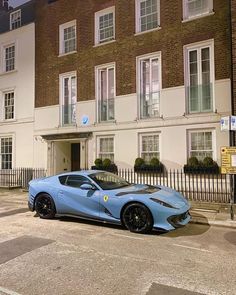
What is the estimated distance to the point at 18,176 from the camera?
18047mm

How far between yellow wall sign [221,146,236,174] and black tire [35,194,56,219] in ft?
16.2

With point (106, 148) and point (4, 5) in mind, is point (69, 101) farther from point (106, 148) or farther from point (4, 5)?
point (4, 5)

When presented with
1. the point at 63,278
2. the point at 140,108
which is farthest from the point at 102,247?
the point at 140,108

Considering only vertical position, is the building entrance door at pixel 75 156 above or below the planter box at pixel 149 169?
above

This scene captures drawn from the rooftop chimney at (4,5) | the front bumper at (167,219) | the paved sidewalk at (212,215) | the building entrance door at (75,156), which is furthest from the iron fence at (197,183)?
the rooftop chimney at (4,5)

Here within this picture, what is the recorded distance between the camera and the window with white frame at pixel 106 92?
1520cm

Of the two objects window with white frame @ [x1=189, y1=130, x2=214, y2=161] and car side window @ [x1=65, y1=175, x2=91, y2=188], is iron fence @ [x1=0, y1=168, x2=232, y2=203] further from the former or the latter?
car side window @ [x1=65, y1=175, x2=91, y2=188]

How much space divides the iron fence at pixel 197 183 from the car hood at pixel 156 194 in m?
4.30

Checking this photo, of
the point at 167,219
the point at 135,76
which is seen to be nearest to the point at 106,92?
the point at 135,76

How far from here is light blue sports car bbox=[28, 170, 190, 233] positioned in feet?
23.3

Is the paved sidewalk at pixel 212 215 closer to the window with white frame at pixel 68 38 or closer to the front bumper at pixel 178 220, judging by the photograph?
the front bumper at pixel 178 220

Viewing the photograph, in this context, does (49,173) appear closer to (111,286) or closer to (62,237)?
(62,237)

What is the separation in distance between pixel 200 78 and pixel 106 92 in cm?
480

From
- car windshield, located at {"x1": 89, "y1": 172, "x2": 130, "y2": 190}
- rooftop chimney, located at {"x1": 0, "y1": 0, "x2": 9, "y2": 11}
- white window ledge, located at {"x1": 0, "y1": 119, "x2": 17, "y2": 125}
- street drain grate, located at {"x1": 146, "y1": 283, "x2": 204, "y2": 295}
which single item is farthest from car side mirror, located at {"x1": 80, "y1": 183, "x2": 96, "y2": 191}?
rooftop chimney, located at {"x1": 0, "y1": 0, "x2": 9, "y2": 11}
